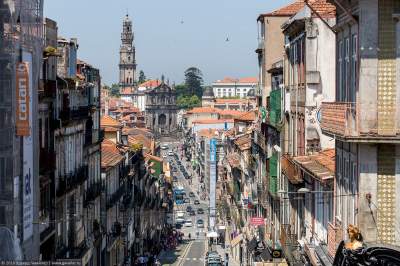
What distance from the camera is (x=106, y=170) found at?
182 ft

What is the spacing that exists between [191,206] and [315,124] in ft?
374

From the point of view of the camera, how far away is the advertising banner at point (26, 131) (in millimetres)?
25719

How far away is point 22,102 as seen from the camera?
84.1 ft

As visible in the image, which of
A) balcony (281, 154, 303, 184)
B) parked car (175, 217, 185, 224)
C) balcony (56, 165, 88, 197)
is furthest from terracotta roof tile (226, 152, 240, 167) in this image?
balcony (281, 154, 303, 184)

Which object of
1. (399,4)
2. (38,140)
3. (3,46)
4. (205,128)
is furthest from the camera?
(205,128)

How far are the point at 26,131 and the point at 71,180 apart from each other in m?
14.4

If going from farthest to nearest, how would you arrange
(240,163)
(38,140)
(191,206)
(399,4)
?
(191,206) < (240,163) < (38,140) < (399,4)

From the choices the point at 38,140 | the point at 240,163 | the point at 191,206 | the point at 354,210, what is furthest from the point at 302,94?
the point at 191,206

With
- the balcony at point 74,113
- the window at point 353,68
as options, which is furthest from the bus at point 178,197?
the window at point 353,68

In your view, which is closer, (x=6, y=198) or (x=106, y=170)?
(x=6, y=198)

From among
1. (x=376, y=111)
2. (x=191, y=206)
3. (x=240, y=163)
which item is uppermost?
(x=376, y=111)

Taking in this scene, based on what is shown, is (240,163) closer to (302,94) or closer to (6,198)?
(302,94)

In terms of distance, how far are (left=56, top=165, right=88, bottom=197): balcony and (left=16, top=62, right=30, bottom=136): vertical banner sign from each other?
36.6 ft

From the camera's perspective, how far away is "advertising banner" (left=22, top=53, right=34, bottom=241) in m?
25.7
